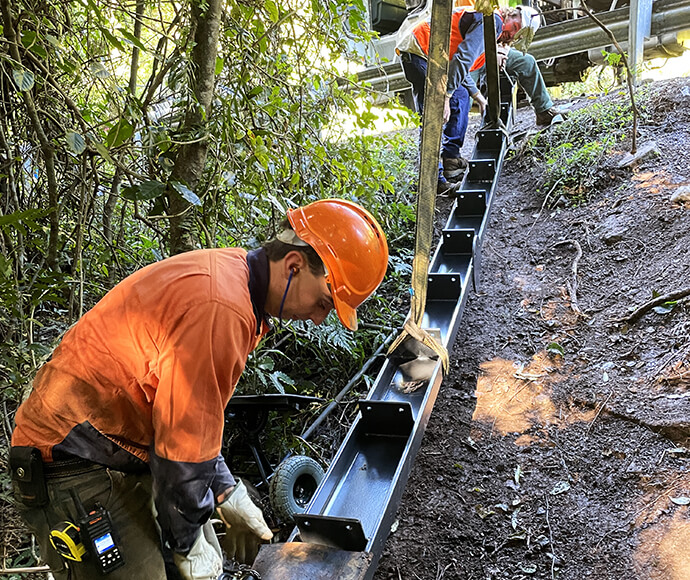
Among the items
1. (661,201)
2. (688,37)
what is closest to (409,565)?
(661,201)

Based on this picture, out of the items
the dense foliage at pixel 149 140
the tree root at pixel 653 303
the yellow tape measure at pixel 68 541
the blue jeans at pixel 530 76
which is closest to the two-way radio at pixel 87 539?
the yellow tape measure at pixel 68 541

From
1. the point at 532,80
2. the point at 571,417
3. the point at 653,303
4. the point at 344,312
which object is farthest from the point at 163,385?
the point at 532,80

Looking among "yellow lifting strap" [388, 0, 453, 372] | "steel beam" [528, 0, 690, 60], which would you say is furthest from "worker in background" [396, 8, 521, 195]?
"yellow lifting strap" [388, 0, 453, 372]

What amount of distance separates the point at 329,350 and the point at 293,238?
7.37 ft

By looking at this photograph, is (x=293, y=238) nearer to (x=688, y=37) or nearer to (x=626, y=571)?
(x=626, y=571)

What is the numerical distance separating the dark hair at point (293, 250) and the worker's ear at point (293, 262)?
1 cm

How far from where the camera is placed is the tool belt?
5.77 ft

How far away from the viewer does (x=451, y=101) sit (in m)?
5.34

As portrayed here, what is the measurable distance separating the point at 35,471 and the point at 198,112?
1720mm

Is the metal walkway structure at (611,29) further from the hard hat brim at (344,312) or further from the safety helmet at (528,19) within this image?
the hard hat brim at (344,312)

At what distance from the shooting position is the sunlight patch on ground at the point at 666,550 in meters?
2.11

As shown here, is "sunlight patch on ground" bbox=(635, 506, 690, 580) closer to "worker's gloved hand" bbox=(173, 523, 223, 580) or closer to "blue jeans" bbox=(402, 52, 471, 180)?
"worker's gloved hand" bbox=(173, 523, 223, 580)

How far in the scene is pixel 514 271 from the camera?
4594mm

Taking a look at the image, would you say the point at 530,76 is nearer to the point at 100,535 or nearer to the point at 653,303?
the point at 653,303
